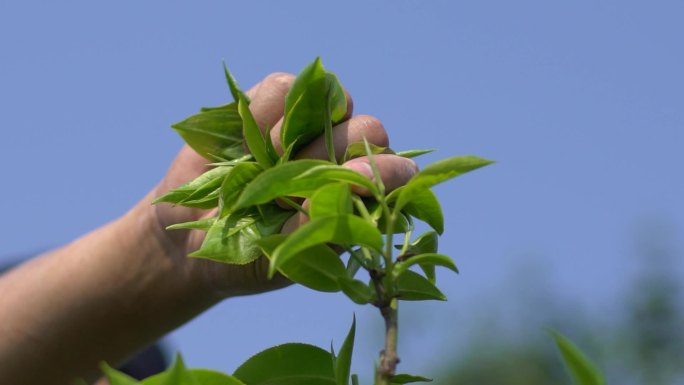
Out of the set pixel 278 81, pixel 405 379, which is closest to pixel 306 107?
pixel 405 379

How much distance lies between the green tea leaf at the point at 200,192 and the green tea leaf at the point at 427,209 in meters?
0.15

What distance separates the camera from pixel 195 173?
1.33 meters

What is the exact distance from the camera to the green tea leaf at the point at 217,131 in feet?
2.67

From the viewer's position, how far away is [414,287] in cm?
55

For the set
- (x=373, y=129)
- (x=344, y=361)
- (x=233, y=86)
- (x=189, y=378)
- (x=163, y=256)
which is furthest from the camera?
(x=163, y=256)

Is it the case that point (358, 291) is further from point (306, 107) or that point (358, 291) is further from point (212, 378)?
point (306, 107)

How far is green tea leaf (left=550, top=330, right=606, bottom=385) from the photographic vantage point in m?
0.40

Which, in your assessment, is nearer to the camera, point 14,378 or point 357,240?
point 357,240

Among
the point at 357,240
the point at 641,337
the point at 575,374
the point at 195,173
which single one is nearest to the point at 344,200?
the point at 357,240

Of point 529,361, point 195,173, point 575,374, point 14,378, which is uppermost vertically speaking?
point 575,374

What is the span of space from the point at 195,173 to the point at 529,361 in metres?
10.2

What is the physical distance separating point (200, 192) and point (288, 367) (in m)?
0.18

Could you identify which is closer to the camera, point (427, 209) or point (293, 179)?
point (293, 179)

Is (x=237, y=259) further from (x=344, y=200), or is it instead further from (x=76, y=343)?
(x=76, y=343)
